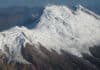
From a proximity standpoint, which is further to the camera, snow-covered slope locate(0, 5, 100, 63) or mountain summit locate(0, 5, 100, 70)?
snow-covered slope locate(0, 5, 100, 63)

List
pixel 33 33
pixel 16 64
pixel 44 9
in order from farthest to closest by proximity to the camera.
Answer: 1. pixel 44 9
2. pixel 33 33
3. pixel 16 64

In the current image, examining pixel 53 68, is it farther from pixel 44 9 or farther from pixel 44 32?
pixel 44 9

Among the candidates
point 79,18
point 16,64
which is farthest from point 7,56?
point 79,18

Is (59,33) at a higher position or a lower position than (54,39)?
higher

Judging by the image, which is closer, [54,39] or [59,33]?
[54,39]

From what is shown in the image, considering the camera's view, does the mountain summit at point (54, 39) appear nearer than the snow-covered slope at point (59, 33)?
Yes

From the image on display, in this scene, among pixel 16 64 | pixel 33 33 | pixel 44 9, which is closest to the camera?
pixel 16 64

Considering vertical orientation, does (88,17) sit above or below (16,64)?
above

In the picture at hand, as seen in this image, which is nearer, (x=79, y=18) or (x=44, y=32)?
(x=44, y=32)
